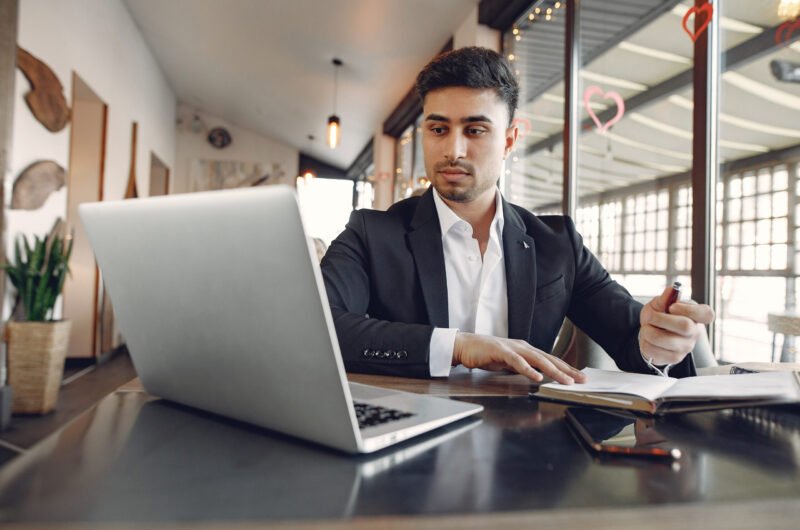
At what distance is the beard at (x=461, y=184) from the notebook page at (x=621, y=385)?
653 millimetres

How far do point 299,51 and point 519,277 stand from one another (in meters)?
5.13

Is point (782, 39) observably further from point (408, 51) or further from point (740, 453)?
point (408, 51)

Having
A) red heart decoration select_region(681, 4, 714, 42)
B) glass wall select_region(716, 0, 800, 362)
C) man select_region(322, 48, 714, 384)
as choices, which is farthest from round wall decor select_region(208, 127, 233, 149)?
man select_region(322, 48, 714, 384)

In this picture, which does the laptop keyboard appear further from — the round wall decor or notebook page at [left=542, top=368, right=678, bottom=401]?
the round wall decor

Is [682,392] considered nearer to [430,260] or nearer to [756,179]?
[430,260]

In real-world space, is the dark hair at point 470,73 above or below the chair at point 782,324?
above

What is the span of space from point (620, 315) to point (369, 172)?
8.51 metres

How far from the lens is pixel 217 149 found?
964 centimetres

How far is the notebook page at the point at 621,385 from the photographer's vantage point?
741 mm

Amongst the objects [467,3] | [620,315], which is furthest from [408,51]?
[620,315]

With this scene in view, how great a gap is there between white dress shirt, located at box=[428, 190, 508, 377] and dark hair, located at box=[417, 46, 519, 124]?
0.97 ft

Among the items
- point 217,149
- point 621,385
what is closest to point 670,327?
point 621,385

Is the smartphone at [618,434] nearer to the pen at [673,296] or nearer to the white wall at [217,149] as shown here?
the pen at [673,296]

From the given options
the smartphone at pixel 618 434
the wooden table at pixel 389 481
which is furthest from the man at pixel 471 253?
the wooden table at pixel 389 481
